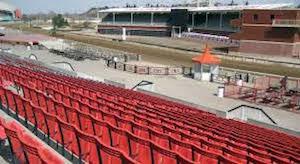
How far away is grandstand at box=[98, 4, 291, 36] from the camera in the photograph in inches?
3629

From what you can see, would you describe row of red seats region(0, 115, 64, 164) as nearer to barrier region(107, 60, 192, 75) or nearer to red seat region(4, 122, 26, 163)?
red seat region(4, 122, 26, 163)

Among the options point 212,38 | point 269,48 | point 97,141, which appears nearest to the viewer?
point 97,141

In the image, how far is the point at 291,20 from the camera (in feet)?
217

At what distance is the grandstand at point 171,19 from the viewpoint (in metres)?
92.2

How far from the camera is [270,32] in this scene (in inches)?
2719

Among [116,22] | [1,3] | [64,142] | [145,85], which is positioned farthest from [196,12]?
[64,142]

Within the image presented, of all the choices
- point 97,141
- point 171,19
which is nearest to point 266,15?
point 171,19

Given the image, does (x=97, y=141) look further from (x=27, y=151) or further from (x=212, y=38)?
(x=212, y=38)

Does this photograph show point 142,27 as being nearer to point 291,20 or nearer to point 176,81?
point 291,20

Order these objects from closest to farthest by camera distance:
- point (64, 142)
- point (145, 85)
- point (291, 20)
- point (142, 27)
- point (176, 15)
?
1. point (64, 142)
2. point (145, 85)
3. point (291, 20)
4. point (176, 15)
5. point (142, 27)

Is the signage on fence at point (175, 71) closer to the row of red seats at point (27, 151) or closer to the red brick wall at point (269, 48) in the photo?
the red brick wall at point (269, 48)

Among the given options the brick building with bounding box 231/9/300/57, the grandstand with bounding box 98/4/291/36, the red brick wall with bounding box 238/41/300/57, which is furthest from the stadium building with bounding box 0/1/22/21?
the red brick wall with bounding box 238/41/300/57

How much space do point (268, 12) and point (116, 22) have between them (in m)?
57.0

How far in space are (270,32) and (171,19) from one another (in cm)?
3820
